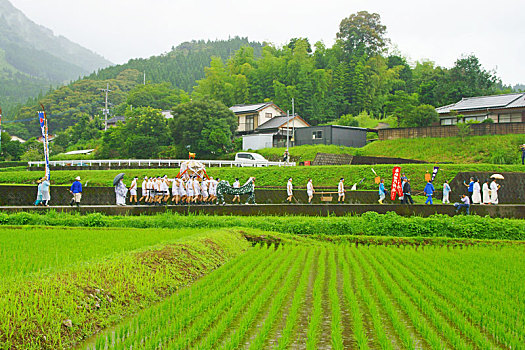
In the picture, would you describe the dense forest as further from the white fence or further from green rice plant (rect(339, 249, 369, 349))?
green rice plant (rect(339, 249, 369, 349))

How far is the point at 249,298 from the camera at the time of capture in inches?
251

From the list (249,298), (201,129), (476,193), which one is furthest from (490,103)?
(249,298)

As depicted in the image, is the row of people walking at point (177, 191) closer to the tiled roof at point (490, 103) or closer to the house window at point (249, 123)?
the tiled roof at point (490, 103)

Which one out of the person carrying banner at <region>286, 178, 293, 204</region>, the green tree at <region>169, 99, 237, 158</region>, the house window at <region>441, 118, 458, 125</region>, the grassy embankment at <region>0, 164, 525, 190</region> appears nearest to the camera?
the person carrying banner at <region>286, 178, 293, 204</region>

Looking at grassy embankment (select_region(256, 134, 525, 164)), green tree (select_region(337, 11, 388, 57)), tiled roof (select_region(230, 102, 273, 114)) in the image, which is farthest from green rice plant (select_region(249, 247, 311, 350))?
green tree (select_region(337, 11, 388, 57))

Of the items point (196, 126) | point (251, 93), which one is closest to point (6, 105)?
point (251, 93)

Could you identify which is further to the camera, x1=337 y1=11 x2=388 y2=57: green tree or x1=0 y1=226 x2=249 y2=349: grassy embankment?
x1=337 y1=11 x2=388 y2=57: green tree

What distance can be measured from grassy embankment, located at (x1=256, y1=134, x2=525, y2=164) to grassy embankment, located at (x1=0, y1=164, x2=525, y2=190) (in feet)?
17.9

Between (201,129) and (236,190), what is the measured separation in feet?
75.6

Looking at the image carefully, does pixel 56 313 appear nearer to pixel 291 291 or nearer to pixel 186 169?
pixel 291 291

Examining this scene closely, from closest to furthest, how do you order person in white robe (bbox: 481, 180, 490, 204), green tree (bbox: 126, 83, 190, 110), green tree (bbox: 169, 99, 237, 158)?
person in white robe (bbox: 481, 180, 490, 204)
green tree (bbox: 169, 99, 237, 158)
green tree (bbox: 126, 83, 190, 110)

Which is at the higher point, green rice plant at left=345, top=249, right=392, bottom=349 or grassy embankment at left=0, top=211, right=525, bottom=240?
grassy embankment at left=0, top=211, right=525, bottom=240

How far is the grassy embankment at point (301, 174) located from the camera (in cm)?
2441

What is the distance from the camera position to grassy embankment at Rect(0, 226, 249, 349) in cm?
464
